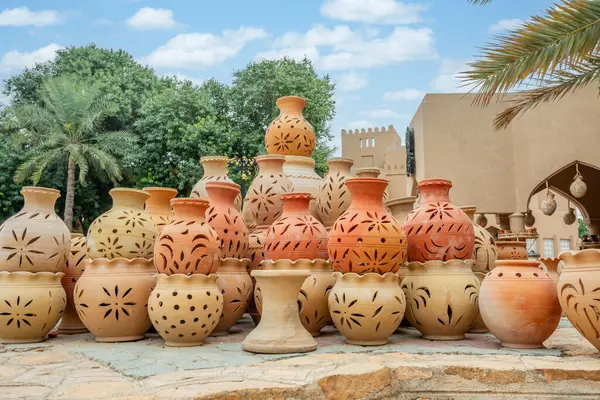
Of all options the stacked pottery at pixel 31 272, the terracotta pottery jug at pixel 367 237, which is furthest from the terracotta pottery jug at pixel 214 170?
the terracotta pottery jug at pixel 367 237

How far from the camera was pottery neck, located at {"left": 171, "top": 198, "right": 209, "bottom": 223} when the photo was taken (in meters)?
4.13

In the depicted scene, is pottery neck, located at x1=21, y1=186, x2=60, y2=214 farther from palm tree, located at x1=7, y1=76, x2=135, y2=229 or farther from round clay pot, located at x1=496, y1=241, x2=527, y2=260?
palm tree, located at x1=7, y1=76, x2=135, y2=229

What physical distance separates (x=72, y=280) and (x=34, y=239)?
69 centimetres

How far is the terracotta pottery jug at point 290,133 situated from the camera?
6242 mm

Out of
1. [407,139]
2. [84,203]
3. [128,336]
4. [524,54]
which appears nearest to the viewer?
[128,336]

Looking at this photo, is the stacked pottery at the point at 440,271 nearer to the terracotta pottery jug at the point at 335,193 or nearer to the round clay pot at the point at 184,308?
the terracotta pottery jug at the point at 335,193

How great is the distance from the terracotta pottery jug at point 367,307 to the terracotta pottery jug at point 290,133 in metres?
2.56

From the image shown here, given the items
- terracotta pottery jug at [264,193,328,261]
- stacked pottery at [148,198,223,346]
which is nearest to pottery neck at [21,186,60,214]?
stacked pottery at [148,198,223,346]

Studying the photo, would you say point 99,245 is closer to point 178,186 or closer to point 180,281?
point 180,281

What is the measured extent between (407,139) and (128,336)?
13970mm

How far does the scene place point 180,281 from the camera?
395cm

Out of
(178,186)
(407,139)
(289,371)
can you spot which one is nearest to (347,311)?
(289,371)

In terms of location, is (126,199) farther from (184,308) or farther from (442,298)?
(442,298)

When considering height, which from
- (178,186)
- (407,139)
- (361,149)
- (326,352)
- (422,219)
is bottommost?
(326,352)
